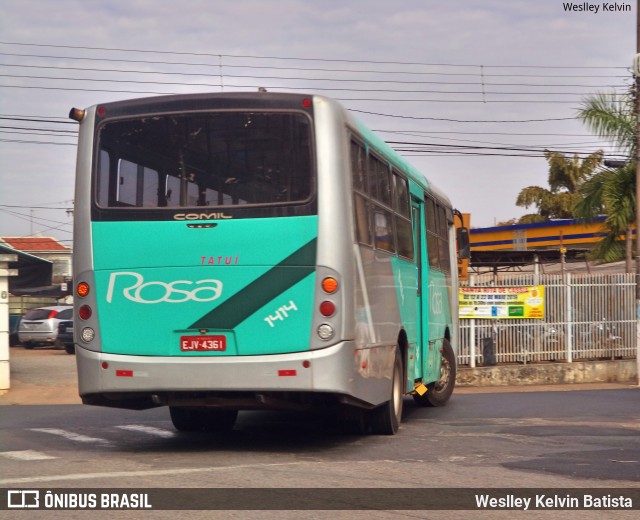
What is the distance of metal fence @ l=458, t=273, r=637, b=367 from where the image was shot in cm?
2364

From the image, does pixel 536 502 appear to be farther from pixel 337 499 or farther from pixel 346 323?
pixel 346 323

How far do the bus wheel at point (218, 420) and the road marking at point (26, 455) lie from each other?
2.54 metres

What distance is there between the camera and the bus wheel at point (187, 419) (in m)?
12.4

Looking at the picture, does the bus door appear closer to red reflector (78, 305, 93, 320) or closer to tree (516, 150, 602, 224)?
red reflector (78, 305, 93, 320)

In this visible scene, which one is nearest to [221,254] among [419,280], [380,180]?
[380,180]

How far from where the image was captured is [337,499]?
758 centimetres

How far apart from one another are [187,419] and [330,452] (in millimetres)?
2608

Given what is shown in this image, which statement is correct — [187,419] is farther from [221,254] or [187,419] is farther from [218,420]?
[221,254]

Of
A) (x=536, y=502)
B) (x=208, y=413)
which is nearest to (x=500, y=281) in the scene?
(x=208, y=413)

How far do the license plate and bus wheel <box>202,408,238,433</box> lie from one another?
9.02 feet

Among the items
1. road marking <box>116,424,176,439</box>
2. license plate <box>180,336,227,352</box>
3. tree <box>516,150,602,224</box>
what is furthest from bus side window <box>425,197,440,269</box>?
tree <box>516,150,602,224</box>

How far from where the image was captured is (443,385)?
1714 cm

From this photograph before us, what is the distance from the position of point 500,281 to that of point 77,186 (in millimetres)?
15136

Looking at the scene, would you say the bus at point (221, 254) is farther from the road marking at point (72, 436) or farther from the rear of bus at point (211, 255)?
the road marking at point (72, 436)
